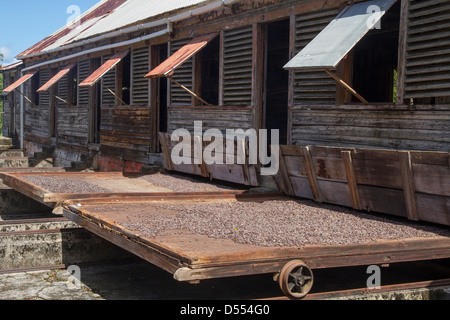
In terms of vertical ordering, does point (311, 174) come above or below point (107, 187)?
above

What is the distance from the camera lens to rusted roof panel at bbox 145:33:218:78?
1098cm

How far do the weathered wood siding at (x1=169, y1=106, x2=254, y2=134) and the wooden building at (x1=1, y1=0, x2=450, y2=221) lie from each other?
Result: 0.08ft

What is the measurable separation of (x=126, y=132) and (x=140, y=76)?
1.62 metres

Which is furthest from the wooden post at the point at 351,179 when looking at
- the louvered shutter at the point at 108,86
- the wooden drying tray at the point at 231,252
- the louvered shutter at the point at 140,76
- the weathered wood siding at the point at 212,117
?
the louvered shutter at the point at 108,86

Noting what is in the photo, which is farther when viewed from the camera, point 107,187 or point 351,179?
point 107,187

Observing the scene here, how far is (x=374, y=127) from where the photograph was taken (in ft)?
25.9

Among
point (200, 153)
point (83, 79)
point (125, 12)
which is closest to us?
point (200, 153)

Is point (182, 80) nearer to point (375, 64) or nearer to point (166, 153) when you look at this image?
point (166, 153)

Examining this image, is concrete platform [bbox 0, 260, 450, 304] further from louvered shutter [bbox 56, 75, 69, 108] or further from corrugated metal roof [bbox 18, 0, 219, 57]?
louvered shutter [bbox 56, 75, 69, 108]

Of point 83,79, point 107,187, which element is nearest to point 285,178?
point 107,187

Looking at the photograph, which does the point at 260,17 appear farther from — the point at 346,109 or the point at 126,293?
the point at 126,293

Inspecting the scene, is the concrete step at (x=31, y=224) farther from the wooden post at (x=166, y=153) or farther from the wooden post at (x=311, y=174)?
the wooden post at (x=311, y=174)

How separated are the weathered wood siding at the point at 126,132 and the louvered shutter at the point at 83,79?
6.46 feet
